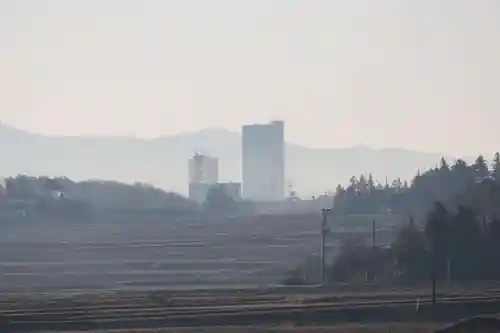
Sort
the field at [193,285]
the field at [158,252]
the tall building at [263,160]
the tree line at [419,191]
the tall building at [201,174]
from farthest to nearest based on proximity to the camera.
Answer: the tall building at [263,160], the tall building at [201,174], the tree line at [419,191], the field at [158,252], the field at [193,285]

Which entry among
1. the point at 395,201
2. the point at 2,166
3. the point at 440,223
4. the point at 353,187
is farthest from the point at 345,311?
the point at 2,166

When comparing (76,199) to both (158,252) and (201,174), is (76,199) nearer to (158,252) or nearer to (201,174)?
(158,252)

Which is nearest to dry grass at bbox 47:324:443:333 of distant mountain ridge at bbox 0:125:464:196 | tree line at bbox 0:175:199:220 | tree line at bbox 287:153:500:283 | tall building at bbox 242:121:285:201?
tree line at bbox 287:153:500:283

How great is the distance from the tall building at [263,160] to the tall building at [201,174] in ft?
20.2

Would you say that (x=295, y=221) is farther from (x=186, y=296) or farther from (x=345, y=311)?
(x=345, y=311)

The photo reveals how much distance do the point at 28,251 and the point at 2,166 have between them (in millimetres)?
109774

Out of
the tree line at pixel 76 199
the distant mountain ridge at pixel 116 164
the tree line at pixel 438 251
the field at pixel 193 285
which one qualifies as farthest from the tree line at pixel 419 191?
the distant mountain ridge at pixel 116 164

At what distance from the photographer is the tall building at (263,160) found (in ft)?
462

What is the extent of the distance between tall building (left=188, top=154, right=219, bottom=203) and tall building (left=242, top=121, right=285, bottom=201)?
20.2 ft

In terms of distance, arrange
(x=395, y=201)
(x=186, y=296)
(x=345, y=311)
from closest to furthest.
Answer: (x=345, y=311) < (x=186, y=296) < (x=395, y=201)

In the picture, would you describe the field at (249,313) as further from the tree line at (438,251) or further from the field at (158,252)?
the field at (158,252)

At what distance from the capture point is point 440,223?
36.9 m

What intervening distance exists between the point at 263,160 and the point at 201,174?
727 inches

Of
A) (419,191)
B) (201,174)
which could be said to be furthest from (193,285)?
(201,174)
